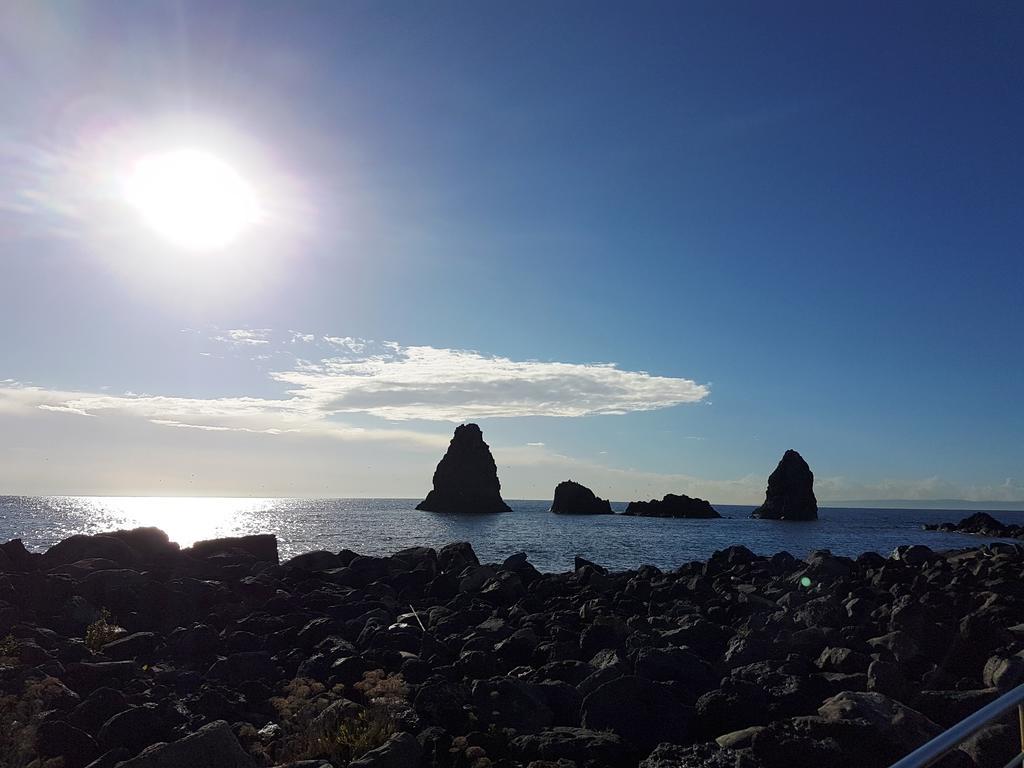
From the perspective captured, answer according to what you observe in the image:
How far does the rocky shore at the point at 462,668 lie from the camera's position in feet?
29.8

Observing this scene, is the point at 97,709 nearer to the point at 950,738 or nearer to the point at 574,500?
the point at 950,738

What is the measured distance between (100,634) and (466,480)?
14453cm

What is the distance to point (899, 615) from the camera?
16.1 m

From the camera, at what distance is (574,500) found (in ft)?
559

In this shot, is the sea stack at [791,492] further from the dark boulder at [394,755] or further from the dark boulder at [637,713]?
the dark boulder at [394,755]

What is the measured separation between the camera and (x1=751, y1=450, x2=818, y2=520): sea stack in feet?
493

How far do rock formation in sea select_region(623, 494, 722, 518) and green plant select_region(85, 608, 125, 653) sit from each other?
167 m

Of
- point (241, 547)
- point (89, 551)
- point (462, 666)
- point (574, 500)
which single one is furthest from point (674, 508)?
point (462, 666)

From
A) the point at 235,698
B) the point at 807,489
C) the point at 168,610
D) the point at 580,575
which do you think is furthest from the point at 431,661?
the point at 807,489

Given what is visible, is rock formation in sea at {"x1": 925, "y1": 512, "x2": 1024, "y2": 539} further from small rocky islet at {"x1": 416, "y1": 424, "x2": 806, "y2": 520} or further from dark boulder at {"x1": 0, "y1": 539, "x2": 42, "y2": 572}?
dark boulder at {"x1": 0, "y1": 539, "x2": 42, "y2": 572}

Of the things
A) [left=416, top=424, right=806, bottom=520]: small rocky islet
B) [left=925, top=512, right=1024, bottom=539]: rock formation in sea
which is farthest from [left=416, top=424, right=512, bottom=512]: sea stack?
[left=925, top=512, right=1024, bottom=539]: rock formation in sea

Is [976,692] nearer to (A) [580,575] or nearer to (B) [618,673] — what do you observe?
(B) [618,673]

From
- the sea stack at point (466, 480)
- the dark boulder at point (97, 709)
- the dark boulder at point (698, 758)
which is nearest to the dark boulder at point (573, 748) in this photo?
the dark boulder at point (698, 758)

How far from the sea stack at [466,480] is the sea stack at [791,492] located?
5670 cm
